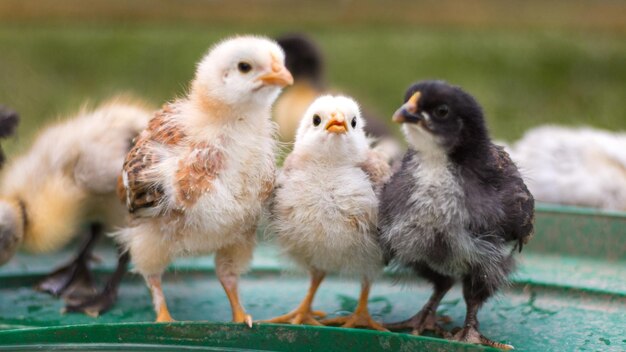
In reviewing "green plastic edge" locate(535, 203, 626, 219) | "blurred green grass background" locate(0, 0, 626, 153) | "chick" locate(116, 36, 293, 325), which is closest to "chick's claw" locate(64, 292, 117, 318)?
"chick" locate(116, 36, 293, 325)

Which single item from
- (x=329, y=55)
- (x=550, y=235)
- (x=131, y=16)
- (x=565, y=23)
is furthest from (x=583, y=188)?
(x=131, y=16)

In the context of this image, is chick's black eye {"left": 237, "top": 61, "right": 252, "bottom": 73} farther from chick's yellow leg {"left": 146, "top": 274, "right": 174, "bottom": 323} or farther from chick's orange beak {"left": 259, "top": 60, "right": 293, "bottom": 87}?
chick's yellow leg {"left": 146, "top": 274, "right": 174, "bottom": 323}

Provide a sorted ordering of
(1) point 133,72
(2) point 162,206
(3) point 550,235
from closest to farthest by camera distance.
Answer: (2) point 162,206, (3) point 550,235, (1) point 133,72

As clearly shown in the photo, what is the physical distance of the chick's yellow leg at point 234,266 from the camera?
9.87 ft

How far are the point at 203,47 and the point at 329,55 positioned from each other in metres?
1.25

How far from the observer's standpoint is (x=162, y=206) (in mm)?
2830

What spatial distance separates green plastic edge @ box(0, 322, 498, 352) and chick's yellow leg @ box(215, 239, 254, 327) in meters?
0.24

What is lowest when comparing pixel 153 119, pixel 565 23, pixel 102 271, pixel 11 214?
pixel 102 271

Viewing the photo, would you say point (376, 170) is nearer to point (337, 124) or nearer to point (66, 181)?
point (337, 124)

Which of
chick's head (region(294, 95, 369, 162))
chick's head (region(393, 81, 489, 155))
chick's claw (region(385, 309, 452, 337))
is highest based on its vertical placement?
chick's head (region(393, 81, 489, 155))

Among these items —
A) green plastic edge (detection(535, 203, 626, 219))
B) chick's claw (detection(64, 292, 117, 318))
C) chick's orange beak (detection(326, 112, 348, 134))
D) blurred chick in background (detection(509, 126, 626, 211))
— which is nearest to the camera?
chick's orange beak (detection(326, 112, 348, 134))

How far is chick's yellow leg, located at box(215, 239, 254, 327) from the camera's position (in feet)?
9.87

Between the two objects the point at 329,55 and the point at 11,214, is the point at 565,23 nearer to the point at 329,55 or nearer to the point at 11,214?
the point at 329,55

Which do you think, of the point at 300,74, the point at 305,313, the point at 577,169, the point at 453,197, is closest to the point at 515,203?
the point at 453,197
